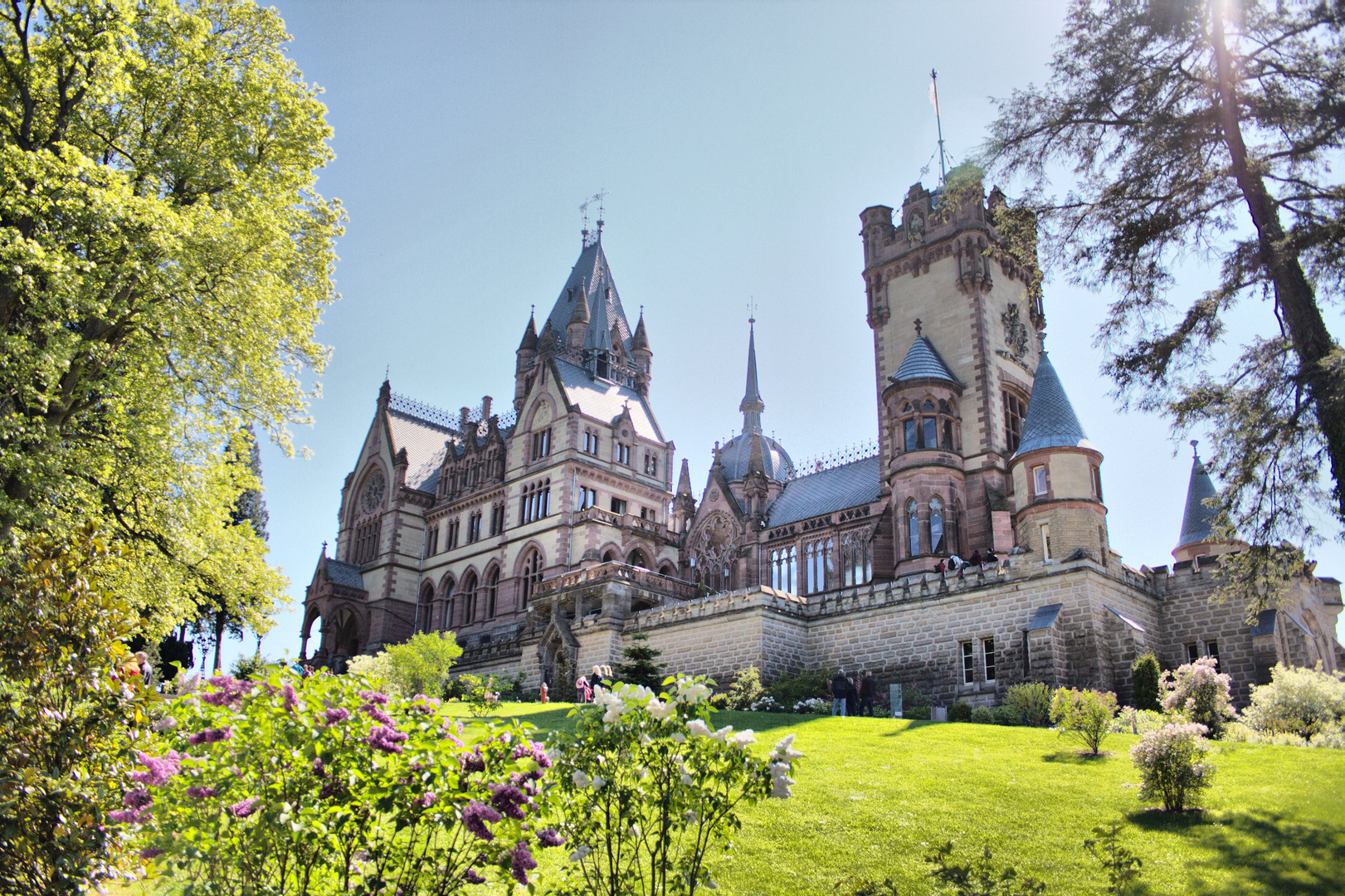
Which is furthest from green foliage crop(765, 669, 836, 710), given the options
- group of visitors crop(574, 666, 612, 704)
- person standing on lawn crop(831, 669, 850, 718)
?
group of visitors crop(574, 666, 612, 704)

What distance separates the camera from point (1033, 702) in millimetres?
24109

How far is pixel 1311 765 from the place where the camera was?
596 inches

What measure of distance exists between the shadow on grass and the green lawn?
0.02 m

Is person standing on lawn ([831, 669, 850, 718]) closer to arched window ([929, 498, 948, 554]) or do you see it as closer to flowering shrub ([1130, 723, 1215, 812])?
arched window ([929, 498, 948, 554])

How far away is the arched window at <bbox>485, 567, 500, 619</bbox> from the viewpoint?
178 ft

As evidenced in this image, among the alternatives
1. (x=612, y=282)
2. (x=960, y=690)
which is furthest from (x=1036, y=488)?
(x=612, y=282)

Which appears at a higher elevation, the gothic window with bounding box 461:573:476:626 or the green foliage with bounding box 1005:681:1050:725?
the gothic window with bounding box 461:573:476:626

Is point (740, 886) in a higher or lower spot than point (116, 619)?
lower

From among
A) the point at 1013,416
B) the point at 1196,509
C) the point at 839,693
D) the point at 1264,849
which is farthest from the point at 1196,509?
the point at 1264,849

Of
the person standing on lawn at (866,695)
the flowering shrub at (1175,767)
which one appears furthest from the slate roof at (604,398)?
the flowering shrub at (1175,767)

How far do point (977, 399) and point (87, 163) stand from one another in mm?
30947

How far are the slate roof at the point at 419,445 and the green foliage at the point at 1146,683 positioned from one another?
148 feet

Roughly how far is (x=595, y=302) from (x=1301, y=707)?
4683cm

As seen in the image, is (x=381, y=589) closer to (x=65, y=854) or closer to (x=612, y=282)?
(x=612, y=282)
